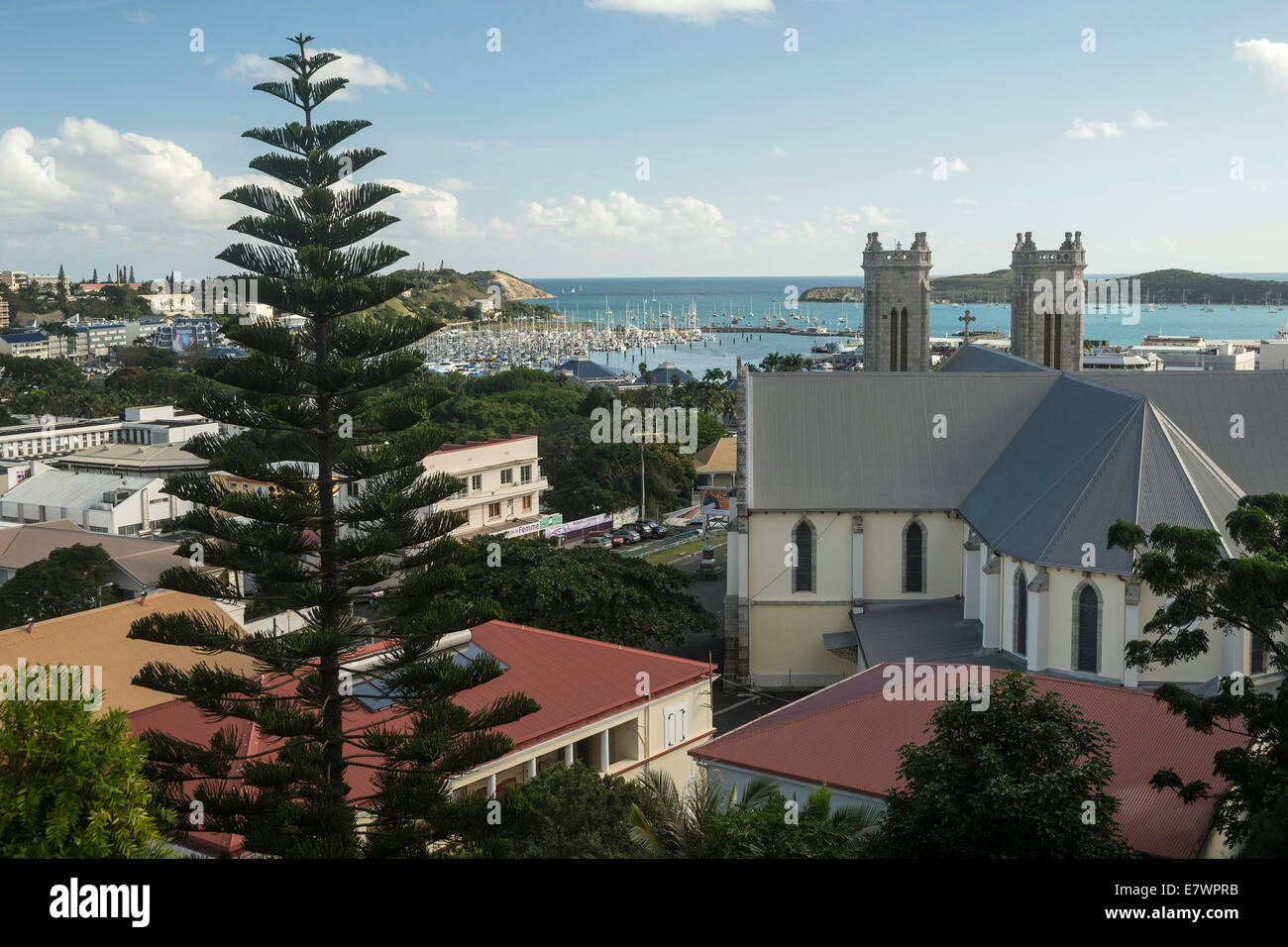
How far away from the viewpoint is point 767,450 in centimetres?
2795

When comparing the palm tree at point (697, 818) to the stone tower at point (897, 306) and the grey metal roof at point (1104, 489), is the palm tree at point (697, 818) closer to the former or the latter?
→ the grey metal roof at point (1104, 489)

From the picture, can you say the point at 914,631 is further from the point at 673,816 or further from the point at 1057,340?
the point at 673,816

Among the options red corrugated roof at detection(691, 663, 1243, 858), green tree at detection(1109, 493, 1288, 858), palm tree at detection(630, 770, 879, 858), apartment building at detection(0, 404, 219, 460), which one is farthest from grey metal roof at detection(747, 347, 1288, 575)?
apartment building at detection(0, 404, 219, 460)


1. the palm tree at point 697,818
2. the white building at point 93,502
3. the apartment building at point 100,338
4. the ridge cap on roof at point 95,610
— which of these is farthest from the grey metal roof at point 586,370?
the palm tree at point 697,818

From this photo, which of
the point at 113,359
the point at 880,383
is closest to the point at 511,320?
the point at 113,359

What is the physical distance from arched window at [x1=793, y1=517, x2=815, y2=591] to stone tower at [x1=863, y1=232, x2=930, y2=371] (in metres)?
8.00

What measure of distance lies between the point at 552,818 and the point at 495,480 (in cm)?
3345

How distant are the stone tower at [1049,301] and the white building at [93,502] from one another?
3104cm

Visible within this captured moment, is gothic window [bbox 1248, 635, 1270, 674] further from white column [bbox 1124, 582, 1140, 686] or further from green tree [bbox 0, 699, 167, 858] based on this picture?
green tree [bbox 0, 699, 167, 858]

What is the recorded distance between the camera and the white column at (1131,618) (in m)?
20.5

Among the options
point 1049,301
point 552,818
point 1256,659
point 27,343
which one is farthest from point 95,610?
point 27,343
